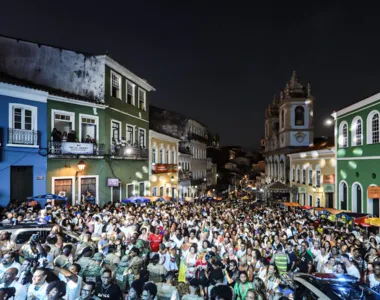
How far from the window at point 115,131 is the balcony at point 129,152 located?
0.63 meters

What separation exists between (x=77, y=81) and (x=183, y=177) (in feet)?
65.7

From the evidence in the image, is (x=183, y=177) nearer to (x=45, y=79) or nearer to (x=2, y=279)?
(x=45, y=79)

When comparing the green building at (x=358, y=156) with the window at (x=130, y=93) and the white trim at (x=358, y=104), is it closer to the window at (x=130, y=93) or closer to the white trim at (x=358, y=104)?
the white trim at (x=358, y=104)

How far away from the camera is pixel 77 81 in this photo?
75.2 ft

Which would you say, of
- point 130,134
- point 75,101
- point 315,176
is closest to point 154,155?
point 130,134

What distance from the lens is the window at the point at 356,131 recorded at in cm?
2169

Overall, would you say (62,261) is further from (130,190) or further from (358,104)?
(358,104)

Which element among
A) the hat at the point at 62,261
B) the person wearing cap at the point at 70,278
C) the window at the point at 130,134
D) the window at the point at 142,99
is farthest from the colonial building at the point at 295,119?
the person wearing cap at the point at 70,278

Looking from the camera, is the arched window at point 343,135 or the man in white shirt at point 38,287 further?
the arched window at point 343,135

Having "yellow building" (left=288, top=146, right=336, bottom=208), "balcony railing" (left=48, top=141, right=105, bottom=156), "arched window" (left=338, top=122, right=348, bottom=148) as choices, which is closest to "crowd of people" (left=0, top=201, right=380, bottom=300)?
"balcony railing" (left=48, top=141, right=105, bottom=156)

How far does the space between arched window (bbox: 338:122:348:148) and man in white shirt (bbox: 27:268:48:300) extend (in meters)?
22.3

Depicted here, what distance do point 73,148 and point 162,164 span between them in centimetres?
1194

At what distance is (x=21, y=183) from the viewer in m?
17.6

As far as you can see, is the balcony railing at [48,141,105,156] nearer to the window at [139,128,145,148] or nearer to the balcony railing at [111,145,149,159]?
the balcony railing at [111,145,149,159]
